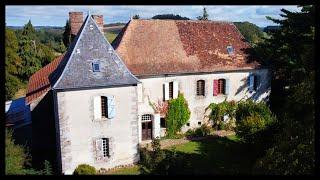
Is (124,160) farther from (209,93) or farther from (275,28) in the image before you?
(275,28)

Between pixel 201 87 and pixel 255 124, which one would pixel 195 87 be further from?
pixel 255 124

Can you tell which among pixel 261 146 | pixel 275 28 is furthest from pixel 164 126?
pixel 275 28

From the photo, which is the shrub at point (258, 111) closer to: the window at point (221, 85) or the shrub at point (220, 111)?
the shrub at point (220, 111)

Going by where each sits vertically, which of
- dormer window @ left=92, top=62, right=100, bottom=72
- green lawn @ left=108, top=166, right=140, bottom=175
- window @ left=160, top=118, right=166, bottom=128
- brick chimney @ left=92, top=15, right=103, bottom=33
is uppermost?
brick chimney @ left=92, top=15, right=103, bottom=33

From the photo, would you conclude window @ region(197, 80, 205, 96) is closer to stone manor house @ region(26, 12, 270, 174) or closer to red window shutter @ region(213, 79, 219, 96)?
stone manor house @ region(26, 12, 270, 174)

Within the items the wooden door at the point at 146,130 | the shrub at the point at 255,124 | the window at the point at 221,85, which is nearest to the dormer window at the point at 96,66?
the wooden door at the point at 146,130

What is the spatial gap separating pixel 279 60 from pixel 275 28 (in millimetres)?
2977

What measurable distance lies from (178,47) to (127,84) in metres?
7.20

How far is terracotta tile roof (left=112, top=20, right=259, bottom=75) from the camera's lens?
2373 cm

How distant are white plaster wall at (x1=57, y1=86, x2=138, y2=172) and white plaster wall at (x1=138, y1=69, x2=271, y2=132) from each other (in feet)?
13.4

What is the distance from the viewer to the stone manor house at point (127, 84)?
18484 millimetres

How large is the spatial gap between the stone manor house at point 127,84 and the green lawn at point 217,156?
7.03 feet

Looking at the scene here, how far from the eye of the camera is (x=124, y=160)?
64.5ft

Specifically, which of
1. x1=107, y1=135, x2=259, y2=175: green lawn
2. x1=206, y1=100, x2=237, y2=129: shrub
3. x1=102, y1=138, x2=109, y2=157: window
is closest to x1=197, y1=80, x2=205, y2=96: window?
x1=206, y1=100, x2=237, y2=129: shrub
